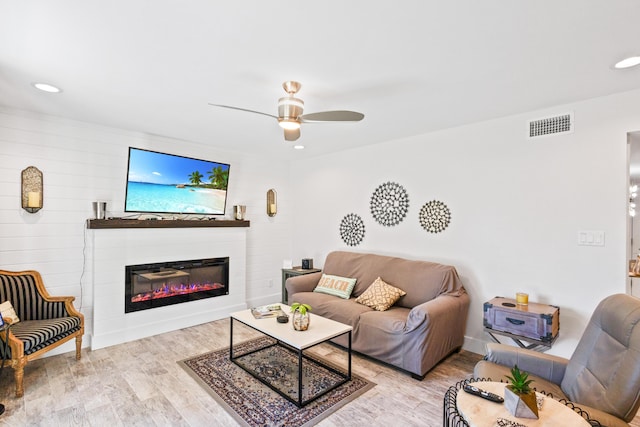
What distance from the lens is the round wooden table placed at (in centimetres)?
132

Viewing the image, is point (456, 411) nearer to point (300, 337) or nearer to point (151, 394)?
point (300, 337)

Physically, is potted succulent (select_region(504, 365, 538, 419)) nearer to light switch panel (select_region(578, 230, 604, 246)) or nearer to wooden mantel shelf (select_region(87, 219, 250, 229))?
light switch panel (select_region(578, 230, 604, 246))

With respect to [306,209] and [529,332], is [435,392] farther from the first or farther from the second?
[306,209]

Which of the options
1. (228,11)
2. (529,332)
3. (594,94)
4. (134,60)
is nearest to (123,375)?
(134,60)

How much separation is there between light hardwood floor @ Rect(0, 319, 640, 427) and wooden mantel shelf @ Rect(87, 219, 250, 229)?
1324 mm

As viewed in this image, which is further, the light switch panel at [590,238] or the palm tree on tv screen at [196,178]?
the palm tree on tv screen at [196,178]

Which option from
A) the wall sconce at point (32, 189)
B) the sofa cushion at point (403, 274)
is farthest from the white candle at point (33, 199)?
the sofa cushion at point (403, 274)

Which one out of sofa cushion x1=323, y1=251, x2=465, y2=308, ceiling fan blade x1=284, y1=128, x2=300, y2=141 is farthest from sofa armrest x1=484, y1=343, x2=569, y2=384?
ceiling fan blade x1=284, y1=128, x2=300, y2=141

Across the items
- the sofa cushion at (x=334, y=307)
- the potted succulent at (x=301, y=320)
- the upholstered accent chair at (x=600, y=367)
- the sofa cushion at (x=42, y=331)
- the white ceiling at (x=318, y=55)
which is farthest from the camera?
the sofa cushion at (x=334, y=307)

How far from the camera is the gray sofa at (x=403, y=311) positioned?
280 centimetres

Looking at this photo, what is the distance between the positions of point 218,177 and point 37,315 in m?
2.38

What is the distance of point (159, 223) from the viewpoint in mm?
3852

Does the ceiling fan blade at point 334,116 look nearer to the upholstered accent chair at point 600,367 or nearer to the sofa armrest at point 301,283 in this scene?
the upholstered accent chair at point 600,367

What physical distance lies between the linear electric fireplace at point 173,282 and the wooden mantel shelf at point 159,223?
48cm
